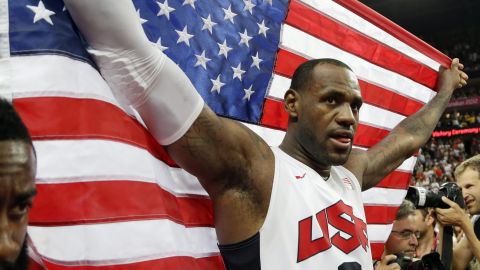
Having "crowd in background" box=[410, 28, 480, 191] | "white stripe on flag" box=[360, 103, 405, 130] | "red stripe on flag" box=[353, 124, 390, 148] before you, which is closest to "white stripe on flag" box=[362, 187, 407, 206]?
"red stripe on flag" box=[353, 124, 390, 148]

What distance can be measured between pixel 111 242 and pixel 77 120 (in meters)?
0.33

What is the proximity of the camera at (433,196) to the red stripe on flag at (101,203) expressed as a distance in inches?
58.1

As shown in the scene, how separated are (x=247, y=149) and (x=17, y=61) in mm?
698

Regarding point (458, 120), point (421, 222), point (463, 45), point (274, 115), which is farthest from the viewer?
point (463, 45)

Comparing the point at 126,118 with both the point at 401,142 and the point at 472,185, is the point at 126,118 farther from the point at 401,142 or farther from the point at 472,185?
the point at 472,185

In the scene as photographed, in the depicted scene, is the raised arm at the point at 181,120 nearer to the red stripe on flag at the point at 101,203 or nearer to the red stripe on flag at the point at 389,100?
the red stripe on flag at the point at 101,203

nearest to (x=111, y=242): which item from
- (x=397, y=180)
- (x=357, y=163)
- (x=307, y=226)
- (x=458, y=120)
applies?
(x=307, y=226)

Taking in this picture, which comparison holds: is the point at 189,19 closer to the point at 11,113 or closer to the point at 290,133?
the point at 290,133

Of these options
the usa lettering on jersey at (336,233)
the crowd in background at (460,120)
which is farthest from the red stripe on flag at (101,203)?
the crowd in background at (460,120)

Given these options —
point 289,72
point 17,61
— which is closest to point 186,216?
point 17,61

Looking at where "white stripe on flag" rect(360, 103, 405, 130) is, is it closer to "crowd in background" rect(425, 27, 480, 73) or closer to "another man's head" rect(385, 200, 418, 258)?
"another man's head" rect(385, 200, 418, 258)

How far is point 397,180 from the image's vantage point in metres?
2.90

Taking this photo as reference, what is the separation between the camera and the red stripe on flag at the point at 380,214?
8.73ft

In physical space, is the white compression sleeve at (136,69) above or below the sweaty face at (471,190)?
above
